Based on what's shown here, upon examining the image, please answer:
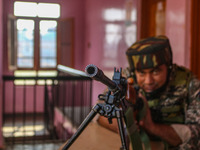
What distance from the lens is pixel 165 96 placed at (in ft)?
3.81

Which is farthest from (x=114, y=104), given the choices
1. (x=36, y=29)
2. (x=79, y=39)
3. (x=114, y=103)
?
(x=79, y=39)

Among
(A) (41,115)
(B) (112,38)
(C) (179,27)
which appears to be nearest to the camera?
(C) (179,27)

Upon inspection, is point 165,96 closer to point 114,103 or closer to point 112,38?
point 114,103

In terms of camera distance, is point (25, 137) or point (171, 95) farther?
point (25, 137)

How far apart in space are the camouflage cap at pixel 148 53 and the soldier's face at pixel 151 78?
0.03 m

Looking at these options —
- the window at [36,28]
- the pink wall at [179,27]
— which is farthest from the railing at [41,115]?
the window at [36,28]

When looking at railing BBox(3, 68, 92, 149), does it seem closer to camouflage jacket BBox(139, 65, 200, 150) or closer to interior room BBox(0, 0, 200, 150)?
interior room BBox(0, 0, 200, 150)

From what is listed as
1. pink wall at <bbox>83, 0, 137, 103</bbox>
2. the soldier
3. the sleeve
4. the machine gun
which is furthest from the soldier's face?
pink wall at <bbox>83, 0, 137, 103</bbox>

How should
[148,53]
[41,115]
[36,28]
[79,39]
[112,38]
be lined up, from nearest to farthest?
[36,28]
[148,53]
[79,39]
[112,38]
[41,115]

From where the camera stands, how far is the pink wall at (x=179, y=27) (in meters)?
2.25

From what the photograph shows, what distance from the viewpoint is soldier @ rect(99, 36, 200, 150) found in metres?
1.08

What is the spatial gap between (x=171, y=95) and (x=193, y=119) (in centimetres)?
12

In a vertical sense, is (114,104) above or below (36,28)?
below

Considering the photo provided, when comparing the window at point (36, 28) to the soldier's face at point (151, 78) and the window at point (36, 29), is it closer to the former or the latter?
the window at point (36, 29)
